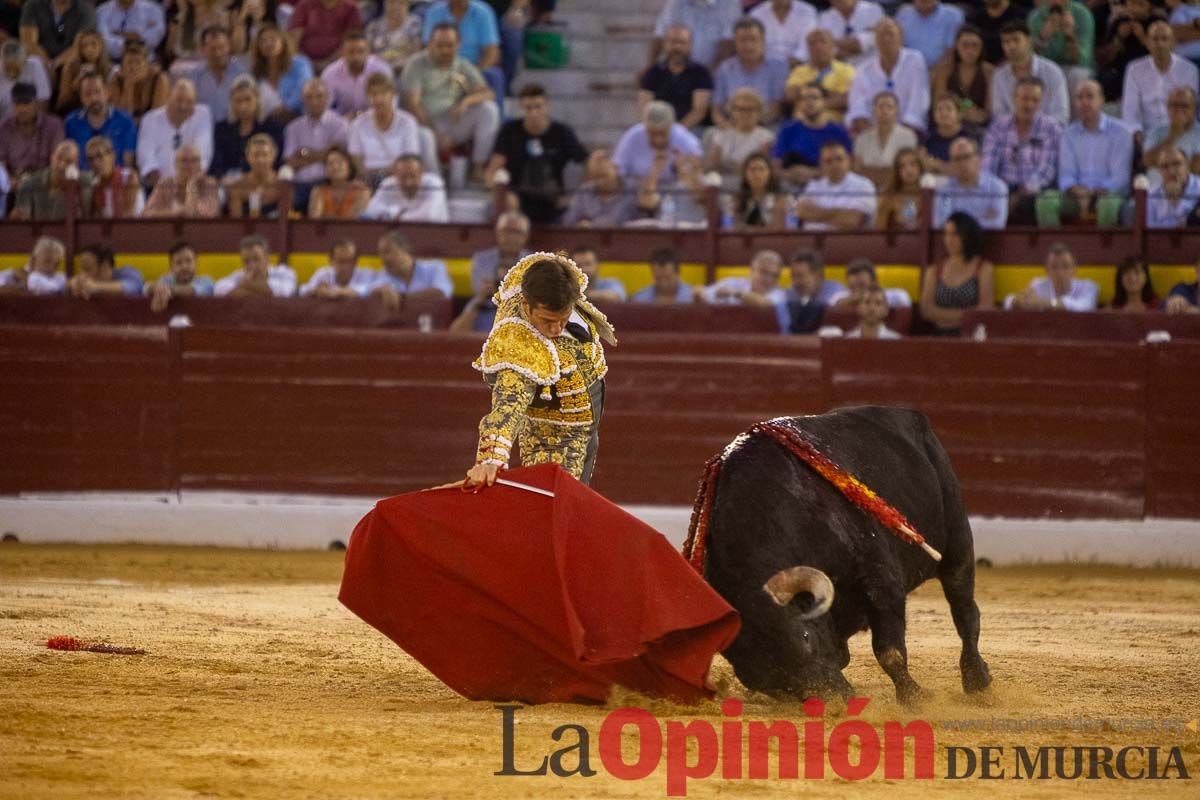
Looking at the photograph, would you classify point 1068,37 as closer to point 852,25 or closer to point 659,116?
point 852,25

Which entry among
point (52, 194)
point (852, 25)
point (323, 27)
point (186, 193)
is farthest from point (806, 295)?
Answer: point (52, 194)

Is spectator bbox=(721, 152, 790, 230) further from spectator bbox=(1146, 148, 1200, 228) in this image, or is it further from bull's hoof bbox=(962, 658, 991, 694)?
bull's hoof bbox=(962, 658, 991, 694)

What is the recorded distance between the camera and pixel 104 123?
1038cm

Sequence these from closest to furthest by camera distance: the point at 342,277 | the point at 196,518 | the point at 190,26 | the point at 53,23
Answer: the point at 196,518, the point at 342,277, the point at 190,26, the point at 53,23

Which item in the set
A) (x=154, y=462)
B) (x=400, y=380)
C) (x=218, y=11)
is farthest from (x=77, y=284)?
(x=218, y=11)

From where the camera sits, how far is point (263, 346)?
8.83m

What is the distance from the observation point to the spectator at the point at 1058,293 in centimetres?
818

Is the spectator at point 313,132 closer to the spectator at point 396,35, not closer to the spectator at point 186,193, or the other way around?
the spectator at point 186,193

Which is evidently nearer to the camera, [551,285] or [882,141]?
[551,285]

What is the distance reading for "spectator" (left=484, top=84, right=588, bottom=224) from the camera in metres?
9.42

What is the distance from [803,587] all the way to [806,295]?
4621 millimetres

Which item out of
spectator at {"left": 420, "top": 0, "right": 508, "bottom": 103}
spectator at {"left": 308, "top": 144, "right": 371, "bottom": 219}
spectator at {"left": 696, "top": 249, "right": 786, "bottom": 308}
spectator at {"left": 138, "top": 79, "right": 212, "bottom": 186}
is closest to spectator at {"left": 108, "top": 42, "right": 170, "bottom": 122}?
spectator at {"left": 138, "top": 79, "right": 212, "bottom": 186}

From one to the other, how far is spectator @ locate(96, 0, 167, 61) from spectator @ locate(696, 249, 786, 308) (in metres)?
4.77

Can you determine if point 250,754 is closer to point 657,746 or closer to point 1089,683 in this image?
point 657,746
